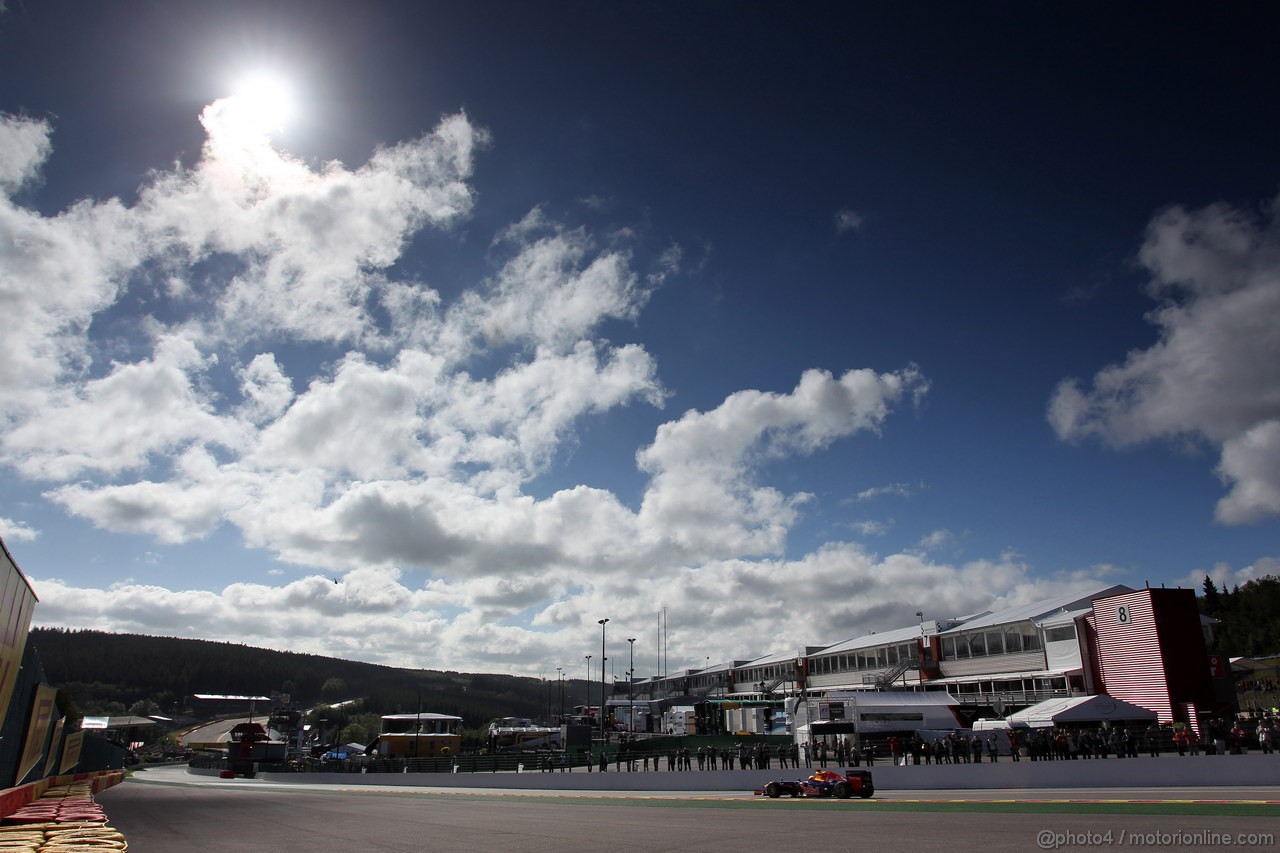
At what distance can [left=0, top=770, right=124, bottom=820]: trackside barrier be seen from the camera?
18845 mm

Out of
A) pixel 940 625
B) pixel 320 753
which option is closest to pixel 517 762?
pixel 940 625

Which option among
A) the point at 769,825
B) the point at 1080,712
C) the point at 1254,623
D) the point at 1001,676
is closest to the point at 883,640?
the point at 1001,676

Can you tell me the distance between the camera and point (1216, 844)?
46.7ft

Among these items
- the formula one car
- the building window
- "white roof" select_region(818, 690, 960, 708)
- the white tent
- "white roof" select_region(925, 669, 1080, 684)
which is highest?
the building window

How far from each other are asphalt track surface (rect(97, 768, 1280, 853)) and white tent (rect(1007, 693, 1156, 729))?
425 inches

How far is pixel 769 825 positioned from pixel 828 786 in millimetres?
10630

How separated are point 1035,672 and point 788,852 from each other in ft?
146

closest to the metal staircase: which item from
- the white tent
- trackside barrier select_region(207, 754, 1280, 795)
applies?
the white tent

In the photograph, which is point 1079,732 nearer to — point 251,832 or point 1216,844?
point 1216,844

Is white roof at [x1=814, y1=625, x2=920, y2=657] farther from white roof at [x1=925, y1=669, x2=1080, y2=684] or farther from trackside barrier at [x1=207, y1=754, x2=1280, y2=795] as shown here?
trackside barrier at [x1=207, y1=754, x2=1280, y2=795]

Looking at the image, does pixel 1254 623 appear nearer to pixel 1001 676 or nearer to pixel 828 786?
pixel 1001 676

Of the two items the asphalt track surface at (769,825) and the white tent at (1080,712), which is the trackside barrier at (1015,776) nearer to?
the asphalt track surface at (769,825)

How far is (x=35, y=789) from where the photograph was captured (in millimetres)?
26484

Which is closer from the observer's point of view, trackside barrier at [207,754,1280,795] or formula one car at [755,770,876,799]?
trackside barrier at [207,754,1280,795]
